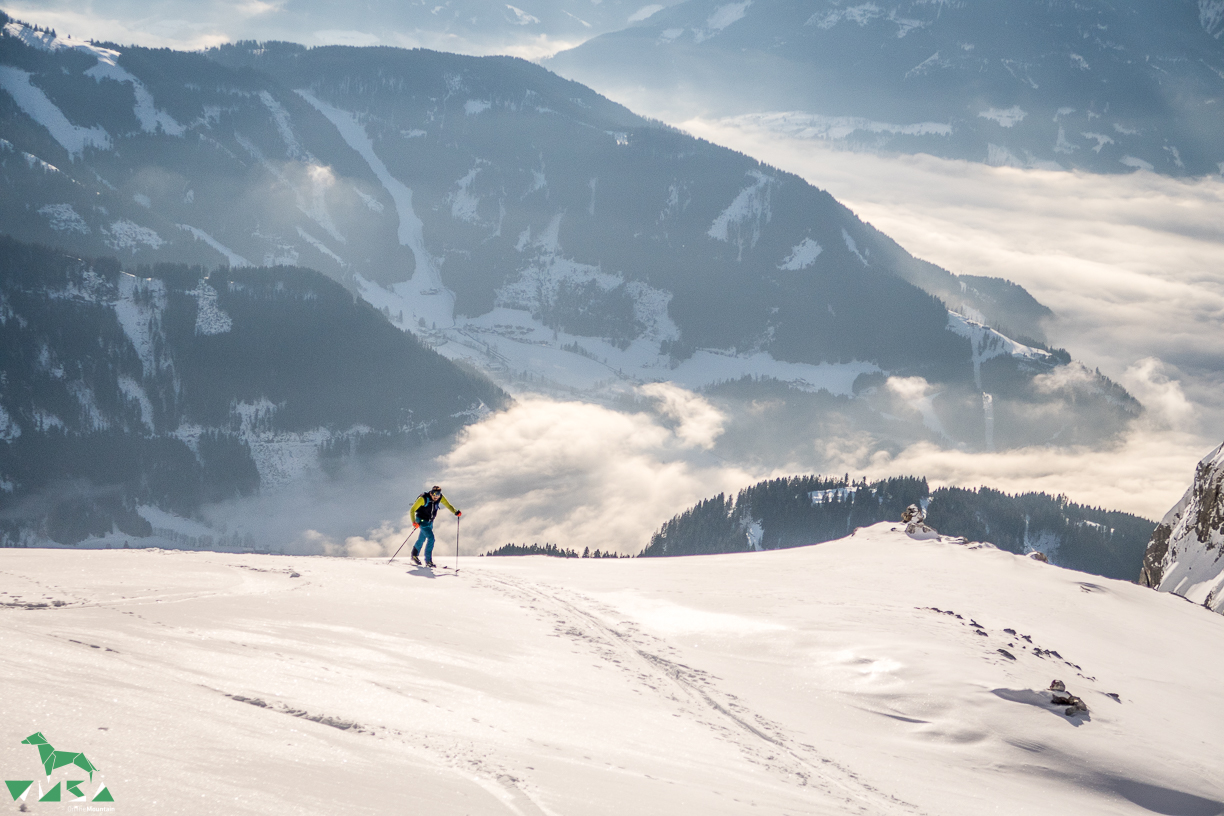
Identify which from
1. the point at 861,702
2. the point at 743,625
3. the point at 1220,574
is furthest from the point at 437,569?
the point at 1220,574

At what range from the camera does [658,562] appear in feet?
152

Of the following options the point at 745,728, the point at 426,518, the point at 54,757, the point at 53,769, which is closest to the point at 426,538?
the point at 426,518

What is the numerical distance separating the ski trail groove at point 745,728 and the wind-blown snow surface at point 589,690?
118 mm

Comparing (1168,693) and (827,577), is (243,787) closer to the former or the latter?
(1168,693)

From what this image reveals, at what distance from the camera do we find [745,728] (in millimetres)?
22141

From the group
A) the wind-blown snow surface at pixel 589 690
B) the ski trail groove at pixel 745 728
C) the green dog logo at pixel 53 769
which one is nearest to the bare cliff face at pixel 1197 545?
the wind-blown snow surface at pixel 589 690

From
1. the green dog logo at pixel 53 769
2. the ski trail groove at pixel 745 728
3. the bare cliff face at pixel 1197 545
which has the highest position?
the bare cliff face at pixel 1197 545

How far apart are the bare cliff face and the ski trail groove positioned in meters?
38.4

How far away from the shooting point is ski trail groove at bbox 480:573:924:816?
19.0 meters

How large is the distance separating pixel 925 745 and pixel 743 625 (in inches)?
362

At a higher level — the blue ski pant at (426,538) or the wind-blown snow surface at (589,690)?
the blue ski pant at (426,538)

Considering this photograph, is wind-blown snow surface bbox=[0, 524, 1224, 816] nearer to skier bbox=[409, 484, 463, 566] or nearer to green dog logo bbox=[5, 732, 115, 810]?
green dog logo bbox=[5, 732, 115, 810]

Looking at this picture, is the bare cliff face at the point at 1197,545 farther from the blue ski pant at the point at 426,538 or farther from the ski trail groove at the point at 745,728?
the blue ski pant at the point at 426,538

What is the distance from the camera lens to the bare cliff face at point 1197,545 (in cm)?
5162
